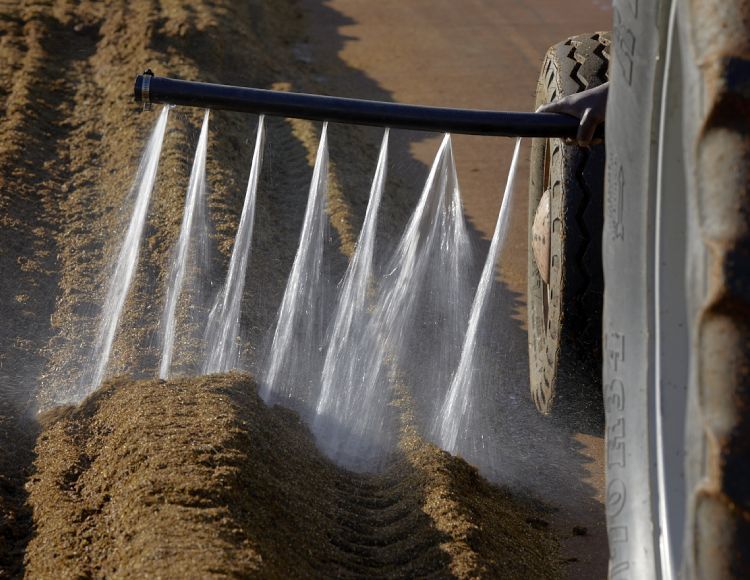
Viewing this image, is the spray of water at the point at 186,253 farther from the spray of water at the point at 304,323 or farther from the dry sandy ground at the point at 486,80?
the dry sandy ground at the point at 486,80

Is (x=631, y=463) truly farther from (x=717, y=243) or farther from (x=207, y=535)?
(x=207, y=535)

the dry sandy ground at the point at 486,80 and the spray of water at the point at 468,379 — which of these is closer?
the dry sandy ground at the point at 486,80

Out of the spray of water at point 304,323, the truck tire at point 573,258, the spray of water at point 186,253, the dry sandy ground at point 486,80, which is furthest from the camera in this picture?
the spray of water at point 186,253

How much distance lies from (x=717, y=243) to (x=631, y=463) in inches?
26.8

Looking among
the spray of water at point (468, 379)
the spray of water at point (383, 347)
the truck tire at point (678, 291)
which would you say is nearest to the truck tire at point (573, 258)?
the spray of water at point (468, 379)

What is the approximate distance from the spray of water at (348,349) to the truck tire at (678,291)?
1.70m

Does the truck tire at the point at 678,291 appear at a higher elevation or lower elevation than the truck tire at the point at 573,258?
lower

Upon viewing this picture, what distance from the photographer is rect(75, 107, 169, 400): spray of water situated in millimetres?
4242

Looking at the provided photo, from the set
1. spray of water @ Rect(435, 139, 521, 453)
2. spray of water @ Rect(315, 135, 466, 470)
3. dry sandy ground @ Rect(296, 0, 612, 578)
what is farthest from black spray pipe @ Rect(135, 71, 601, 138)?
dry sandy ground @ Rect(296, 0, 612, 578)

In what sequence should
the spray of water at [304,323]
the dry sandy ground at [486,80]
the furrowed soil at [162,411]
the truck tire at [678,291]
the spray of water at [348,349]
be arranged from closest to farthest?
the truck tire at [678,291] < the furrowed soil at [162,411] < the dry sandy ground at [486,80] < the spray of water at [348,349] < the spray of water at [304,323]

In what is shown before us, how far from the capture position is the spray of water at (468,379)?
159 inches

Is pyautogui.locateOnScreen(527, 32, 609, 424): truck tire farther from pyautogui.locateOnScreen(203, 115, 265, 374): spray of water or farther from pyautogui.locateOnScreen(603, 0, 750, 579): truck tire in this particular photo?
pyautogui.locateOnScreen(603, 0, 750, 579): truck tire

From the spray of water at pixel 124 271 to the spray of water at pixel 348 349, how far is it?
3.11 feet

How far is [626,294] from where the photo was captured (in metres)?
2.00
